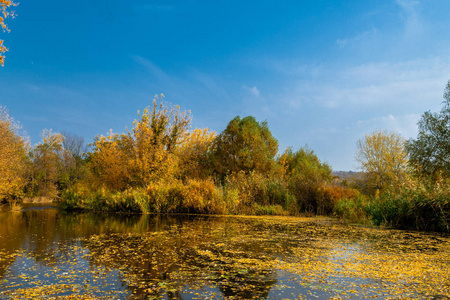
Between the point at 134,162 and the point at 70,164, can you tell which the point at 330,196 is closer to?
the point at 134,162

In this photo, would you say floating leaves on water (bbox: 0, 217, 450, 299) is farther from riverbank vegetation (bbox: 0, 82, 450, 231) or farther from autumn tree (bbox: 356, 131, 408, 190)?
autumn tree (bbox: 356, 131, 408, 190)

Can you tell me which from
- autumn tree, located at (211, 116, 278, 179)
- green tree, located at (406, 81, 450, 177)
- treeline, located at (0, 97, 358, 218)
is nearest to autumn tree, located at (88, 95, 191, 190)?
treeline, located at (0, 97, 358, 218)

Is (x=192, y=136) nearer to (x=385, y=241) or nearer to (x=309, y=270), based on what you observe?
(x=385, y=241)

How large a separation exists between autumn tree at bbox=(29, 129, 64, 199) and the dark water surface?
→ 28.9 m

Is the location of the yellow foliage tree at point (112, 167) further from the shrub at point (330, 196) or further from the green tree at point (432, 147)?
the green tree at point (432, 147)

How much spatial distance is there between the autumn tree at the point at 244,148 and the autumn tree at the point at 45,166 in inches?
699

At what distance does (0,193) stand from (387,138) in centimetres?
3469

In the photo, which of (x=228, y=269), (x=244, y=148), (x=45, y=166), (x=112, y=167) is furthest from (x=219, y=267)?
(x=45, y=166)

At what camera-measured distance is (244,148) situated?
29594 millimetres

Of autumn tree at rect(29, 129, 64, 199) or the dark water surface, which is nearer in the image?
the dark water surface

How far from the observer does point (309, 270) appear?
504cm

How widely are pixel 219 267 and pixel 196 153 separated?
27271 mm

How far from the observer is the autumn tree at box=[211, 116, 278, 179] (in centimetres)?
2952

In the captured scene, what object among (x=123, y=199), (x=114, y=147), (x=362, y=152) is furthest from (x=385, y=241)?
(x=362, y=152)
